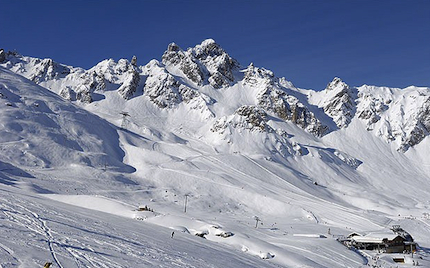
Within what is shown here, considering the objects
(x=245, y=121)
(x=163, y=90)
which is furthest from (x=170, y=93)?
(x=245, y=121)

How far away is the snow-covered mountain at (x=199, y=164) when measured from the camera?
86.2 ft

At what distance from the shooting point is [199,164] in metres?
96.4

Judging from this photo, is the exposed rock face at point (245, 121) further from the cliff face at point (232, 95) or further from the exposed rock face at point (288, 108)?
the exposed rock face at point (288, 108)

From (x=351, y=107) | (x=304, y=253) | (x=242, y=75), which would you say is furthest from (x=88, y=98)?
(x=304, y=253)

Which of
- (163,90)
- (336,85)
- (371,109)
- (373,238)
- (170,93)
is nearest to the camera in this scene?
(373,238)

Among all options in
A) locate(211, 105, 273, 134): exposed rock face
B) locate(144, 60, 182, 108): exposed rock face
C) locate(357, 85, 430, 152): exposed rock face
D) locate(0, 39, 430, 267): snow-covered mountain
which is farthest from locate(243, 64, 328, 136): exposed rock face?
locate(144, 60, 182, 108): exposed rock face

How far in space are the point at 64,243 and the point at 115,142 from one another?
9195cm

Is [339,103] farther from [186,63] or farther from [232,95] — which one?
[186,63]

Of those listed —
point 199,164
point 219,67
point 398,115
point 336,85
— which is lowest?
point 199,164

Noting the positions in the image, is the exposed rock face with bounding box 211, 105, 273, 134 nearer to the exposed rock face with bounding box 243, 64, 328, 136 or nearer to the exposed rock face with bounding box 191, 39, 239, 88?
the exposed rock face with bounding box 243, 64, 328, 136

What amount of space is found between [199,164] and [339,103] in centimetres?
10628

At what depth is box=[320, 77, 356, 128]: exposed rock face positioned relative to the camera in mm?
171000

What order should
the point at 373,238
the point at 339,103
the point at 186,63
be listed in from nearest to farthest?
the point at 373,238, the point at 339,103, the point at 186,63

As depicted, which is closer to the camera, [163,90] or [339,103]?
[163,90]
